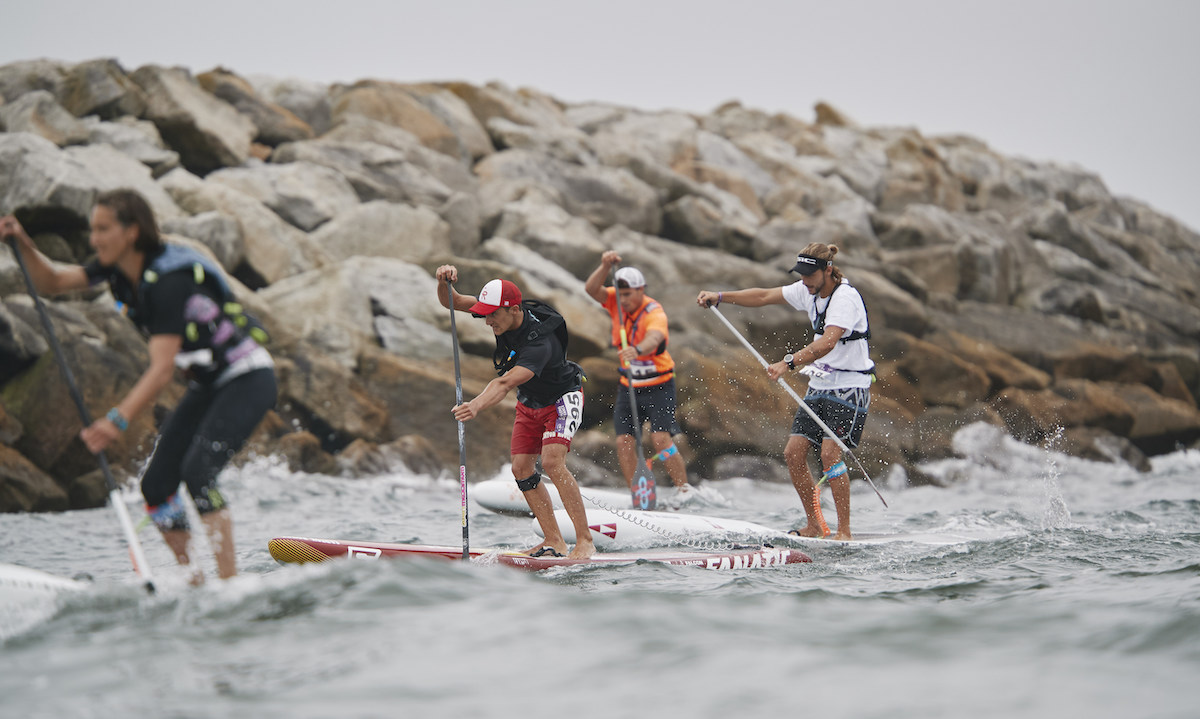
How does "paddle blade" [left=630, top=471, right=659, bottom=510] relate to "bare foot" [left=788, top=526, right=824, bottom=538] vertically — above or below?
above

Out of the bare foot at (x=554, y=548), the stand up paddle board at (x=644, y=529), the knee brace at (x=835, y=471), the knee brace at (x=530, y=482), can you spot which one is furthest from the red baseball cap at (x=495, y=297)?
the knee brace at (x=835, y=471)

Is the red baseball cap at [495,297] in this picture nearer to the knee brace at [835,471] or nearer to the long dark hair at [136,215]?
the long dark hair at [136,215]

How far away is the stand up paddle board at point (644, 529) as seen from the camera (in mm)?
8461

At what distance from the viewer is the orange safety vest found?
1044 cm

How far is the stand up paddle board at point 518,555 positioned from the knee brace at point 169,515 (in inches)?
75.3

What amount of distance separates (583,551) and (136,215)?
388 cm

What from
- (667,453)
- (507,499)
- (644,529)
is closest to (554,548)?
(644,529)

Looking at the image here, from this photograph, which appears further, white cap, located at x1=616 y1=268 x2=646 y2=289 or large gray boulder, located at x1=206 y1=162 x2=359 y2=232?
large gray boulder, located at x1=206 y1=162 x2=359 y2=232

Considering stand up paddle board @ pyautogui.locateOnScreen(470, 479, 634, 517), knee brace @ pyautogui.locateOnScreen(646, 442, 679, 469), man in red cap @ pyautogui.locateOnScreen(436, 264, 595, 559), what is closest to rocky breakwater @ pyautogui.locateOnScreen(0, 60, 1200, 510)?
stand up paddle board @ pyautogui.locateOnScreen(470, 479, 634, 517)

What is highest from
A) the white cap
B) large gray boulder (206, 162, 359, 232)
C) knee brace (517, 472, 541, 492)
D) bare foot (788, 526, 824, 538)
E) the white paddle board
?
large gray boulder (206, 162, 359, 232)

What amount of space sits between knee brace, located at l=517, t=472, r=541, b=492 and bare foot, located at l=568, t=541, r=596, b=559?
533 millimetres

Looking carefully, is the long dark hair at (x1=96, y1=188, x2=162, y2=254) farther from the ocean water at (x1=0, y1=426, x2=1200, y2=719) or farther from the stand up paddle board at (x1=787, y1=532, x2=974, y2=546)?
the stand up paddle board at (x1=787, y1=532, x2=974, y2=546)

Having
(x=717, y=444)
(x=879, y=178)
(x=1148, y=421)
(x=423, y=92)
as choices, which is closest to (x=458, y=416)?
(x=717, y=444)

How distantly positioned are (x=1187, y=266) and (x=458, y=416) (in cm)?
3973
